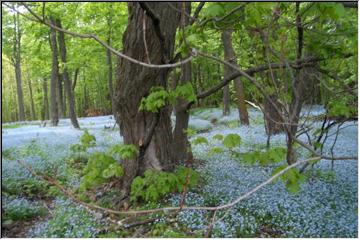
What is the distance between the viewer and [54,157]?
946 centimetres

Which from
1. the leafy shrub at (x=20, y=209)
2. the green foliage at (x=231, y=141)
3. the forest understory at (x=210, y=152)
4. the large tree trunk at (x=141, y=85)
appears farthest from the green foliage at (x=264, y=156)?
the leafy shrub at (x=20, y=209)

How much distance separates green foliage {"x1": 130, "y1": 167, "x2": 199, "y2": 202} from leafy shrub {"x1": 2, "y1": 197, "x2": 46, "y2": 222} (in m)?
1.77

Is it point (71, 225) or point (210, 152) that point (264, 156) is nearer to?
point (210, 152)

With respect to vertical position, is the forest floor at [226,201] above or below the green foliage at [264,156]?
below

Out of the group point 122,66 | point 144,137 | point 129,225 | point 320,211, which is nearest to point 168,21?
point 122,66

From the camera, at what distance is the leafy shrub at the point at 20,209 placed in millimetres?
5793

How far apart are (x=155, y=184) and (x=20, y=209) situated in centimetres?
236

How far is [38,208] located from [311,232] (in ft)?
14.1

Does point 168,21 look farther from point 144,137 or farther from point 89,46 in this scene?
point 89,46

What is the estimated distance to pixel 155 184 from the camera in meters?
5.34

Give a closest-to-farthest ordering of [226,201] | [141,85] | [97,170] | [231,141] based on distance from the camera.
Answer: [231,141] < [97,170] < [226,201] < [141,85]

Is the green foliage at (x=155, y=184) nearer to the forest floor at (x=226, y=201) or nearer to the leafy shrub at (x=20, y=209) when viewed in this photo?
the forest floor at (x=226, y=201)

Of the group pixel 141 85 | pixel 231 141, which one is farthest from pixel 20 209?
pixel 231 141

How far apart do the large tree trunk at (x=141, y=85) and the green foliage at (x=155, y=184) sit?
415mm
